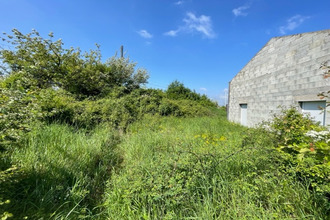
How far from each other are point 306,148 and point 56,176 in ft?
9.92

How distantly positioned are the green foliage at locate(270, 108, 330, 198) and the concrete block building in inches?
39.4

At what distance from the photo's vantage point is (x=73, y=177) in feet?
7.63

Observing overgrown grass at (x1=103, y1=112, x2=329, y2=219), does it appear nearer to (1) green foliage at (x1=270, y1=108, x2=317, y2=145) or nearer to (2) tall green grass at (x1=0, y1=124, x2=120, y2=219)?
(2) tall green grass at (x1=0, y1=124, x2=120, y2=219)

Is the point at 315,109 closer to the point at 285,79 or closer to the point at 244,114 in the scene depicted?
the point at 285,79

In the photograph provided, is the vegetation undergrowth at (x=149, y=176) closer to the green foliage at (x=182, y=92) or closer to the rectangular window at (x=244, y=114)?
the rectangular window at (x=244, y=114)

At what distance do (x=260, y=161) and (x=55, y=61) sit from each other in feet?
33.3

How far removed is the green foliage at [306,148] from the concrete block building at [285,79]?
1.00m

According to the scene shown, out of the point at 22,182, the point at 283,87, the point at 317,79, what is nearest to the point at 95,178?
the point at 22,182

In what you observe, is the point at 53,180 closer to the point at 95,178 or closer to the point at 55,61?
the point at 95,178

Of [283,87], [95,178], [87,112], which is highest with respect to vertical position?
[283,87]

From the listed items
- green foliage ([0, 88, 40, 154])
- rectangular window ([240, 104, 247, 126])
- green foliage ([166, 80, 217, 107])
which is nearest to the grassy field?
green foliage ([0, 88, 40, 154])

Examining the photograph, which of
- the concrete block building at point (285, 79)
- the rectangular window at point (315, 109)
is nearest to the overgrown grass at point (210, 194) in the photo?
the concrete block building at point (285, 79)

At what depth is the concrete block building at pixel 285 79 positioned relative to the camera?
4.10m

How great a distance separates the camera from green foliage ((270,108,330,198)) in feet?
3.44
